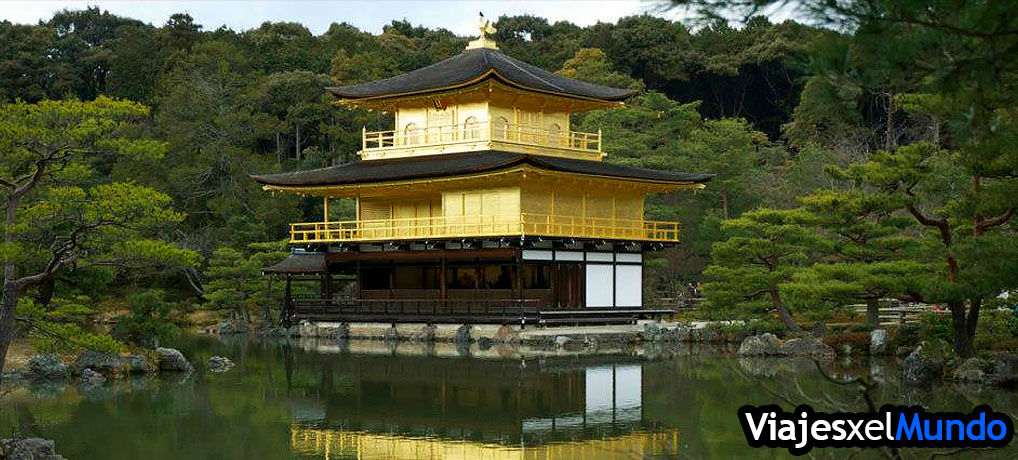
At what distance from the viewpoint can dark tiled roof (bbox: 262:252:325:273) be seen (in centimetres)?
3722

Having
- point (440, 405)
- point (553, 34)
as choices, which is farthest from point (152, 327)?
point (553, 34)

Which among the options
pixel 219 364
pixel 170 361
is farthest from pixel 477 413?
pixel 219 364

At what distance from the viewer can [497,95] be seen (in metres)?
35.7

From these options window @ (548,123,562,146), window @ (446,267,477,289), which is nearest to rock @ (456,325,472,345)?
window @ (446,267,477,289)

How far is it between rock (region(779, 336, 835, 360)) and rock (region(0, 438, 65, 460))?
17.3 m

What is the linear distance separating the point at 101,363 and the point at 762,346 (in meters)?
13.8

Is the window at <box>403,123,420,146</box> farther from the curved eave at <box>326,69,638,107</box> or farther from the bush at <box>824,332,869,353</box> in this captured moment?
the bush at <box>824,332,869,353</box>

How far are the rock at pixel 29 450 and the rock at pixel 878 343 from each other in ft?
57.9

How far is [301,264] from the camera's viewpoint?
37.7m

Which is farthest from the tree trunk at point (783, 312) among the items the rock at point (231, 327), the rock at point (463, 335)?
the rock at point (231, 327)

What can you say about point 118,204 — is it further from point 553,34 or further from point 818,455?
point 553,34

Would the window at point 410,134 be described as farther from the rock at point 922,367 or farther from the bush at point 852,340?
the rock at point 922,367

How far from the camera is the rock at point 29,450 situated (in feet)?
38.4

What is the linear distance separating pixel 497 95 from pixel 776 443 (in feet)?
95.6
